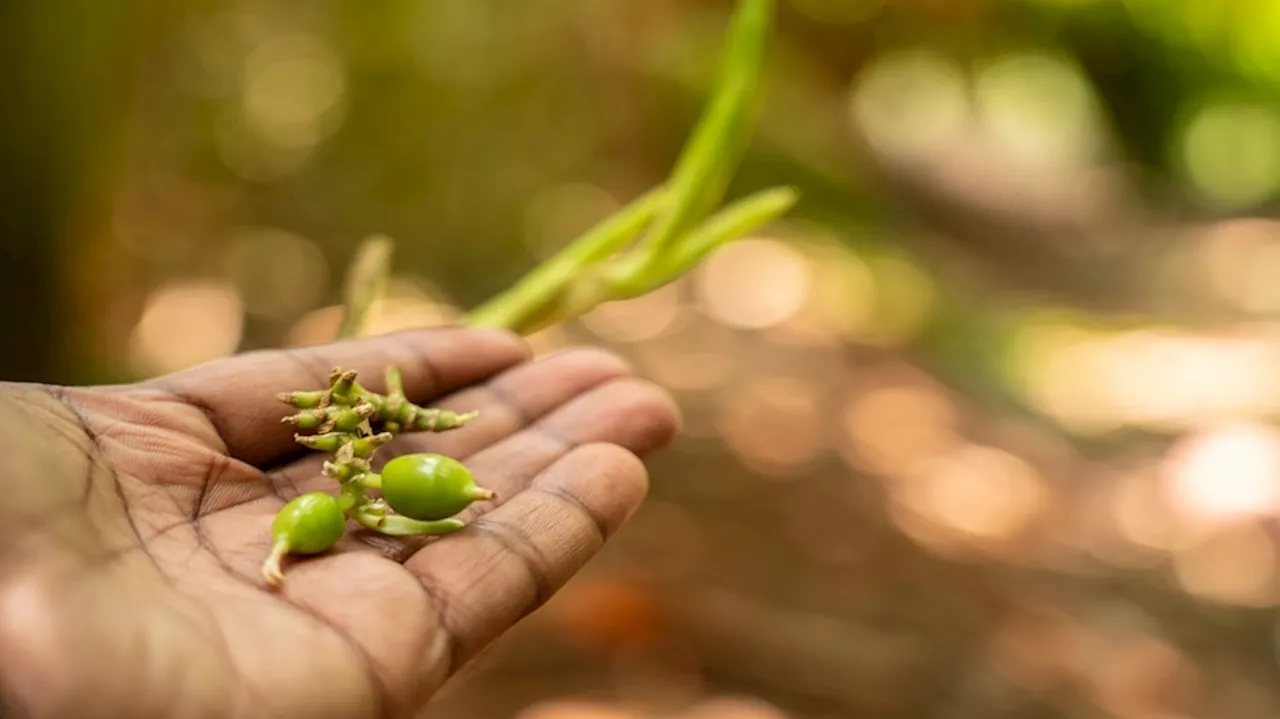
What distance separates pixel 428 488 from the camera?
41.6 inches

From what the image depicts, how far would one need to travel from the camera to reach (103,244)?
2.36m

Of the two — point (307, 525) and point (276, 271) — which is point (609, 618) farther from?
point (276, 271)

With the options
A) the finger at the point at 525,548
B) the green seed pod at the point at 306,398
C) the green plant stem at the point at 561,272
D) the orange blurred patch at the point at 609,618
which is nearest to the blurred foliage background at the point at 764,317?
the orange blurred patch at the point at 609,618

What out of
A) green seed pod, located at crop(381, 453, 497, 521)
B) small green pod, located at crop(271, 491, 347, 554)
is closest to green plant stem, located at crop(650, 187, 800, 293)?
green seed pod, located at crop(381, 453, 497, 521)

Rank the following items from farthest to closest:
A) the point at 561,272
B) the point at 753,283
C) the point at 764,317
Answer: the point at 753,283
the point at 764,317
the point at 561,272

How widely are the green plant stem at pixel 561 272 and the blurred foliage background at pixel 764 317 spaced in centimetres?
78

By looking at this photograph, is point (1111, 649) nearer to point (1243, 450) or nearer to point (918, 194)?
point (1243, 450)

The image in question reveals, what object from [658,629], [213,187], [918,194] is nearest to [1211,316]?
[918,194]

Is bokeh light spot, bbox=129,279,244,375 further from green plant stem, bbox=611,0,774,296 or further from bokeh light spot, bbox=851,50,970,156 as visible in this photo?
bokeh light spot, bbox=851,50,970,156

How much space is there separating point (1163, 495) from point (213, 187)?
2.83 meters

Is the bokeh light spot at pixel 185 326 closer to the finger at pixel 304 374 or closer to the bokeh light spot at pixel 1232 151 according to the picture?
the finger at pixel 304 374

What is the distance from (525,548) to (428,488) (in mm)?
116

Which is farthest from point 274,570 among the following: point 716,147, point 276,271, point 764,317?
point 764,317

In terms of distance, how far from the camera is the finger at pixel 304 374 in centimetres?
121
